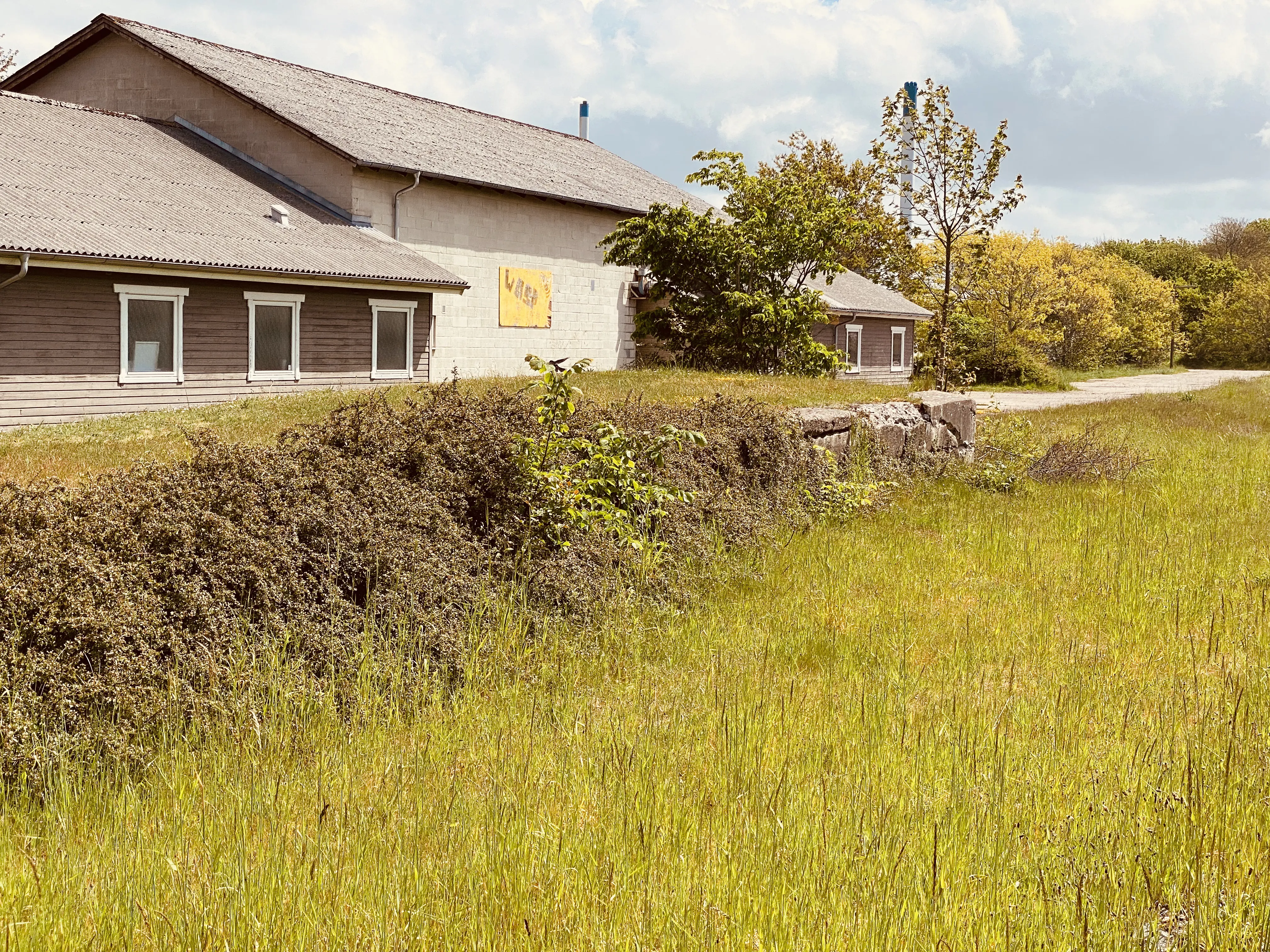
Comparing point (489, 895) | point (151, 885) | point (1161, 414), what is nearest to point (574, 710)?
point (489, 895)

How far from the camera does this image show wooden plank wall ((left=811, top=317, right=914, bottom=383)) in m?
38.4

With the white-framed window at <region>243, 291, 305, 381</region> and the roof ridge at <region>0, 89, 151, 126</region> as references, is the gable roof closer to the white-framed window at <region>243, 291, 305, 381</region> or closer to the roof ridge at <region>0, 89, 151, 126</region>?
the roof ridge at <region>0, 89, 151, 126</region>

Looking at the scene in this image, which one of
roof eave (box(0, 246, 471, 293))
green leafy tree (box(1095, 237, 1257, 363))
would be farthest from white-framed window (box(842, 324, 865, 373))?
green leafy tree (box(1095, 237, 1257, 363))

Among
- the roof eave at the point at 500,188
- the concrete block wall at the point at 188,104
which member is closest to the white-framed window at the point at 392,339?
the concrete block wall at the point at 188,104

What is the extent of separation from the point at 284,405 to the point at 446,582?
40.9 feet

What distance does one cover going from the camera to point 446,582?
5785 mm

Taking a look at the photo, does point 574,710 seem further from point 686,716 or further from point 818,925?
point 818,925

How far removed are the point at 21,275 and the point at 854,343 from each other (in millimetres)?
29093

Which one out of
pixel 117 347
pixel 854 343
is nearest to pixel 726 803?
pixel 117 347

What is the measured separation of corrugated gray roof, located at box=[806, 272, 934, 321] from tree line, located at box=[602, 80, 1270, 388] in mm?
1190

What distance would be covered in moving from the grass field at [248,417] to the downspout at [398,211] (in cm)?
488

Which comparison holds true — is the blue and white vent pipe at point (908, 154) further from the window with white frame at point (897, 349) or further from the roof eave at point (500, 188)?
the window with white frame at point (897, 349)

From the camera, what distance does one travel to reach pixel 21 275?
1634 cm

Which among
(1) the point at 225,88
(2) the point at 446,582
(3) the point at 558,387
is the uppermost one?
(1) the point at 225,88
